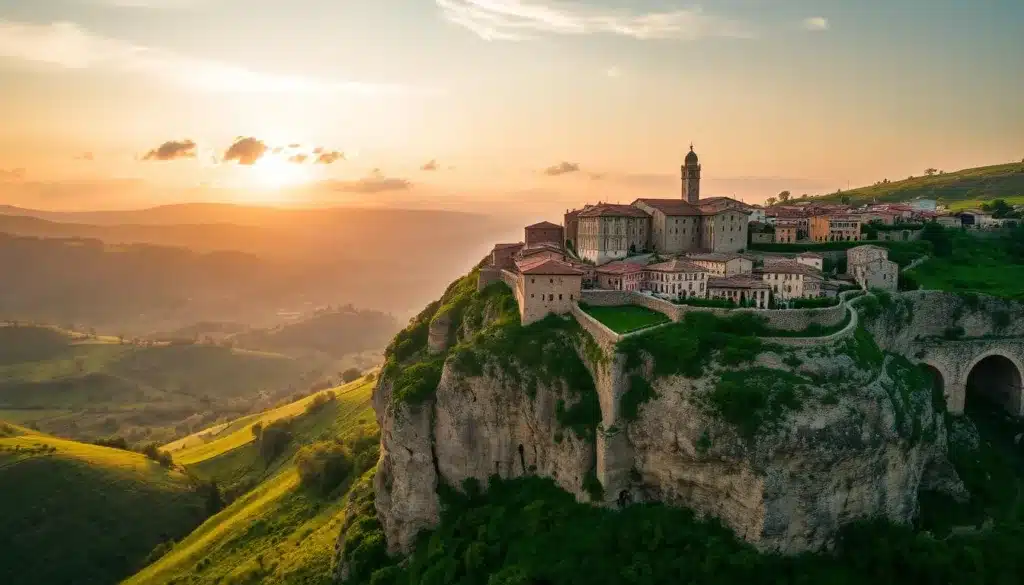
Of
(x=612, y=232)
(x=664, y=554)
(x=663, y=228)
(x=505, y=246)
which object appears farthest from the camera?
(x=505, y=246)

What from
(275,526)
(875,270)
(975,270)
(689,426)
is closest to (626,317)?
(689,426)

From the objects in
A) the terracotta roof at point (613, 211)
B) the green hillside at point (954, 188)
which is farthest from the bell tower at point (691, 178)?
the green hillside at point (954, 188)

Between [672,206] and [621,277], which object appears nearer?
[621,277]

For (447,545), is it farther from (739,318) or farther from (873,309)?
(873,309)

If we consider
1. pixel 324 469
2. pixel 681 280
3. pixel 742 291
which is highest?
pixel 681 280

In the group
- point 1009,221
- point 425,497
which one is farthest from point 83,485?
point 1009,221

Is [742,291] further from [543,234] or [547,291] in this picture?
[543,234]
